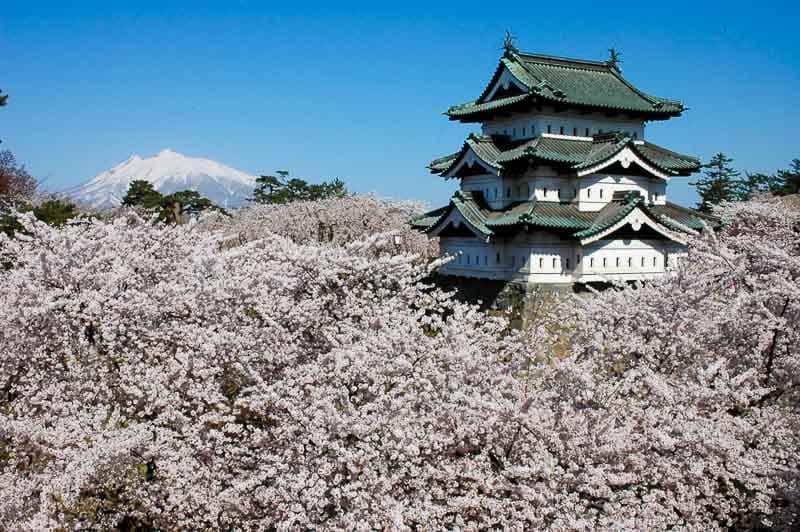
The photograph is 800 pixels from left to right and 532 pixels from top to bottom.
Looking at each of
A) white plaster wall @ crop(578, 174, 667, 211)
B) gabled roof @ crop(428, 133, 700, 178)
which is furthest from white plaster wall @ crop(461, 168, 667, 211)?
gabled roof @ crop(428, 133, 700, 178)

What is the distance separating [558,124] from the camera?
25031 millimetres

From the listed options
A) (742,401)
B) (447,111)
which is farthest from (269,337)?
(447,111)

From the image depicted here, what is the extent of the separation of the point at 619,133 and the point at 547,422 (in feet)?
60.5

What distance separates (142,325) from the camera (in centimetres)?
964

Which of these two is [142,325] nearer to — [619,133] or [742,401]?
[742,401]

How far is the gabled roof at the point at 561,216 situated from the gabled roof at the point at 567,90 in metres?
3.71

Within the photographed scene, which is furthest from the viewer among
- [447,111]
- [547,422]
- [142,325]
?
[447,111]

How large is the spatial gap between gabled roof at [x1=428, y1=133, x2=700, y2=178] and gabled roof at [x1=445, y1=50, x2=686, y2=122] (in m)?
1.35

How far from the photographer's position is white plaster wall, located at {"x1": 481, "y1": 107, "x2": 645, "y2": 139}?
24750 millimetres

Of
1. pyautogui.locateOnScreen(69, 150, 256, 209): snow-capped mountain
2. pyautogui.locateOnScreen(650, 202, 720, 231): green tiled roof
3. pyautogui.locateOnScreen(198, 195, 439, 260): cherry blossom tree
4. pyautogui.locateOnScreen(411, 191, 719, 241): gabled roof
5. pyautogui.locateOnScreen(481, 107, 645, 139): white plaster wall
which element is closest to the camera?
pyautogui.locateOnScreen(411, 191, 719, 241): gabled roof

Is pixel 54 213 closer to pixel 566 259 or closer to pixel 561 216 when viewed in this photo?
pixel 561 216

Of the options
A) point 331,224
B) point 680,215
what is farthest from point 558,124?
point 331,224

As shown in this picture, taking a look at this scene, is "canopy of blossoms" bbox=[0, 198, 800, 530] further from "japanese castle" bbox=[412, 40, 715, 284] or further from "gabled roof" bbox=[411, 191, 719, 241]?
"japanese castle" bbox=[412, 40, 715, 284]

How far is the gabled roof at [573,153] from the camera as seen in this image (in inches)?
924
